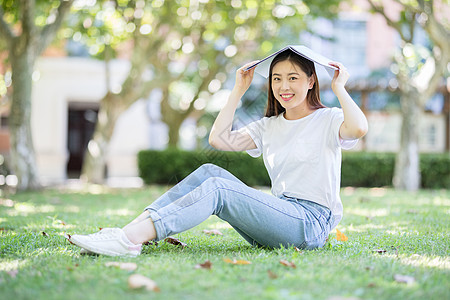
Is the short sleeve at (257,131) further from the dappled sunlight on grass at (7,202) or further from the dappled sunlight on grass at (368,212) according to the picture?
the dappled sunlight on grass at (7,202)

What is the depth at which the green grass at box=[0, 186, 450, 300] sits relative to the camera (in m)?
2.06

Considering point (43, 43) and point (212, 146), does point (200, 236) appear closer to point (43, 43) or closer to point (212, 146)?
point (212, 146)

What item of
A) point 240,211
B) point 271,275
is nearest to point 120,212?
point 240,211

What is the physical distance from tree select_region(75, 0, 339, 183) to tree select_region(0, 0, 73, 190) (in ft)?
5.03

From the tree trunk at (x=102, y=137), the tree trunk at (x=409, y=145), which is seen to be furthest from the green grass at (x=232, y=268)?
the tree trunk at (x=102, y=137)

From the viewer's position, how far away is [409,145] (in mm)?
9945

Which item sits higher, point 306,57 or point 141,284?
point 306,57

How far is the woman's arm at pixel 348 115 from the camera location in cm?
273

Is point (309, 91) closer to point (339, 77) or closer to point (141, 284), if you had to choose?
point (339, 77)

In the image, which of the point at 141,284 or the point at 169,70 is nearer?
the point at 141,284

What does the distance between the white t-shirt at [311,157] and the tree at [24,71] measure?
21.8ft

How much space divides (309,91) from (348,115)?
0.40 meters

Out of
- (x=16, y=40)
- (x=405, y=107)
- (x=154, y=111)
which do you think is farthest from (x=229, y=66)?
(x=154, y=111)

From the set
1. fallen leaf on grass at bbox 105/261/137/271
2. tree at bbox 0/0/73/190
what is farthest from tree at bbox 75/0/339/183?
fallen leaf on grass at bbox 105/261/137/271
